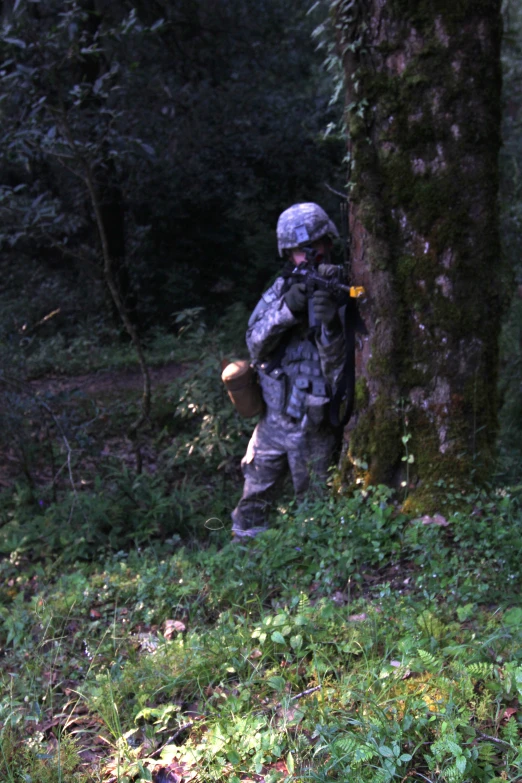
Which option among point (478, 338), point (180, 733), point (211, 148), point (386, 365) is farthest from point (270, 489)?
point (211, 148)

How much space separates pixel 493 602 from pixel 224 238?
1030cm

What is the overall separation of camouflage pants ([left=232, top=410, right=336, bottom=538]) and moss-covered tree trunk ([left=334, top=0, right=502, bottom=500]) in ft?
2.52

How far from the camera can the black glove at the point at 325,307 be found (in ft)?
13.2

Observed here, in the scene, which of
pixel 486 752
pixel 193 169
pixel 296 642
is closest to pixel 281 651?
pixel 296 642

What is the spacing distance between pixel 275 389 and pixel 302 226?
110 cm

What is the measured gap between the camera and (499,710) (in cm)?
221

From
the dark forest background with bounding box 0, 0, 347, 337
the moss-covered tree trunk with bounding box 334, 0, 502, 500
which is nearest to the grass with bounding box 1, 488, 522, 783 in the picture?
the moss-covered tree trunk with bounding box 334, 0, 502, 500

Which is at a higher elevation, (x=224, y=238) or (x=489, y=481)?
(x=224, y=238)

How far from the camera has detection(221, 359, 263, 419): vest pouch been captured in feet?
15.4

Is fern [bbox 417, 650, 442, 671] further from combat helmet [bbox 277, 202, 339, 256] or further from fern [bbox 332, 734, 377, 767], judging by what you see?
combat helmet [bbox 277, 202, 339, 256]

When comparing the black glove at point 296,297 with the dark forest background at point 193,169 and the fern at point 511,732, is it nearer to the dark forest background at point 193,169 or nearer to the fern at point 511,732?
the fern at point 511,732

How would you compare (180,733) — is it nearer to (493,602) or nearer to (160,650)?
(160,650)

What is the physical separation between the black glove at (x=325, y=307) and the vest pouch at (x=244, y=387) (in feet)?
2.55

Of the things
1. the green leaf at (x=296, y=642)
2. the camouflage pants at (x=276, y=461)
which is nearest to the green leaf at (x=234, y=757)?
the green leaf at (x=296, y=642)
